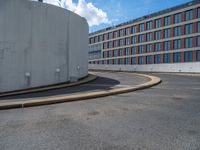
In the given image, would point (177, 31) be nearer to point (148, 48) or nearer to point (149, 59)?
point (148, 48)

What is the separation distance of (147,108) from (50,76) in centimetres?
1076

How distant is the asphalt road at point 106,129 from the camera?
4.27 meters

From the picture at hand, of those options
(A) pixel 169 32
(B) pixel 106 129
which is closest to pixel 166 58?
(A) pixel 169 32

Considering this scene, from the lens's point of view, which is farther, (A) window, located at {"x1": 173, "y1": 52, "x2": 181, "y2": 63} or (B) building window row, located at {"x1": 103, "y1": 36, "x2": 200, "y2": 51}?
(A) window, located at {"x1": 173, "y1": 52, "x2": 181, "y2": 63}

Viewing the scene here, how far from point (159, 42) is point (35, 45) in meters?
42.1

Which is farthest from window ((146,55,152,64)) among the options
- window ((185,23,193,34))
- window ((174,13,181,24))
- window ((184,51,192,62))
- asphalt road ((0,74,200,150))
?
asphalt road ((0,74,200,150))

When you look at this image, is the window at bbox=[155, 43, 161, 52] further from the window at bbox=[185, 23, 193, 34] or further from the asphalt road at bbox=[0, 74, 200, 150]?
the asphalt road at bbox=[0, 74, 200, 150]

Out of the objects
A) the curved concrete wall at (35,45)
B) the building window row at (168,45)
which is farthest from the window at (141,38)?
the curved concrete wall at (35,45)

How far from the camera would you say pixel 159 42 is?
173ft

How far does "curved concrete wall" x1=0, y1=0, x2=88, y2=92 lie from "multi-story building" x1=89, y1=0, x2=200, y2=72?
3204 cm

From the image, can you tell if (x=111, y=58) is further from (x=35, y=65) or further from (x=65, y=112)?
(x=65, y=112)

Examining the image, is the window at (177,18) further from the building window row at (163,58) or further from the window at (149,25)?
the building window row at (163,58)

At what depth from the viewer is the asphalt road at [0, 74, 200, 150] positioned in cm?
427

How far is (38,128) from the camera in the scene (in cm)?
541
